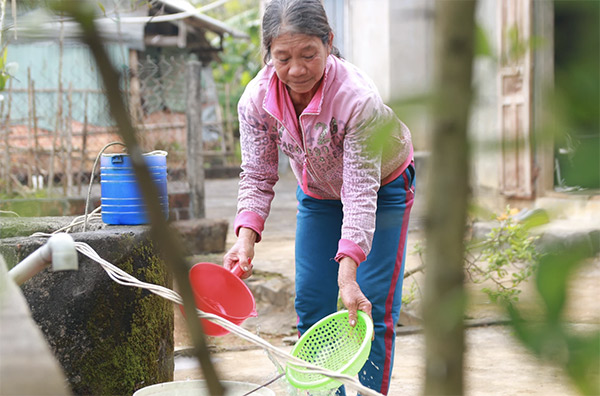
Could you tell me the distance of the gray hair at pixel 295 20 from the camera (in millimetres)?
2229

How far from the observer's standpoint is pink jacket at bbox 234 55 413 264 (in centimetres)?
235

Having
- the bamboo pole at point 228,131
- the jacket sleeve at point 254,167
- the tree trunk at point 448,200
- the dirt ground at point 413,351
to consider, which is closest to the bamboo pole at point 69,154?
the dirt ground at point 413,351

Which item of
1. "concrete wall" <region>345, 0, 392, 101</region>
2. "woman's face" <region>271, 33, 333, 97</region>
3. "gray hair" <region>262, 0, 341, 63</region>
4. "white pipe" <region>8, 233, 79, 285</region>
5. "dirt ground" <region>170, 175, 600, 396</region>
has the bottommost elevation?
"dirt ground" <region>170, 175, 600, 396</region>

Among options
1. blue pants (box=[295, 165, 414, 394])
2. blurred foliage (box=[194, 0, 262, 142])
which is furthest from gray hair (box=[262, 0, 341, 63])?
blurred foliage (box=[194, 0, 262, 142])

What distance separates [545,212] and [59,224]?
2.73 meters

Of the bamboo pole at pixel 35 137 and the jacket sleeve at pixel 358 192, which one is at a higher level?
the bamboo pole at pixel 35 137

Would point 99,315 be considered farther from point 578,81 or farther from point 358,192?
point 578,81

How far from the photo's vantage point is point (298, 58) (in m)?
2.25

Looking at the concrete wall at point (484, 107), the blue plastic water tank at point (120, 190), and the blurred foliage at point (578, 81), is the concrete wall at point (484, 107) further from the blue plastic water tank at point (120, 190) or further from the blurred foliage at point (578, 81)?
the blue plastic water tank at point (120, 190)

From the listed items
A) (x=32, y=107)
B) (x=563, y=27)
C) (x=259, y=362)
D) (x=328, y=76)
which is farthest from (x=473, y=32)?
(x=32, y=107)

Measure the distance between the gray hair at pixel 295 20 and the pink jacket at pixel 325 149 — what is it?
0.17 meters

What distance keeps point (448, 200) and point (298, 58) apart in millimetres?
1747

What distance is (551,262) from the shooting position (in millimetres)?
569

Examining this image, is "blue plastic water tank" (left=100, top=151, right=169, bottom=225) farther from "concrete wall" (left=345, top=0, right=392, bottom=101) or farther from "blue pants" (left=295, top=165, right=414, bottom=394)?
"concrete wall" (left=345, top=0, right=392, bottom=101)
